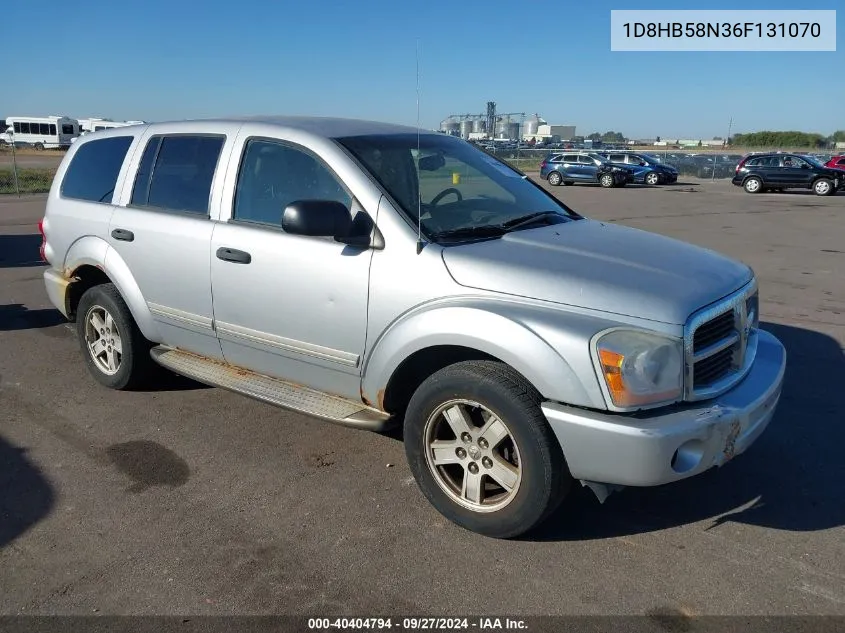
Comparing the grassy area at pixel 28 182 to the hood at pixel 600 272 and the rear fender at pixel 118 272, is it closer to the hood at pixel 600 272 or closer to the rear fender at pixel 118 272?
the rear fender at pixel 118 272

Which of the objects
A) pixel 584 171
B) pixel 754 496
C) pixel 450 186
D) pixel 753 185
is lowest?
pixel 754 496

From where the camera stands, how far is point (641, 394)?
9.84ft

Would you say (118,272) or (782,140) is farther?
(782,140)

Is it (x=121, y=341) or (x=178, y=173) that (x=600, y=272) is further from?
(x=121, y=341)

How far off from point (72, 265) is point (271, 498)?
8.71ft

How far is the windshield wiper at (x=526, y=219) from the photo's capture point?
4040mm

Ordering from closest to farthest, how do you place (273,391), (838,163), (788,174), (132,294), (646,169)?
(273,391)
(132,294)
(788,174)
(838,163)
(646,169)

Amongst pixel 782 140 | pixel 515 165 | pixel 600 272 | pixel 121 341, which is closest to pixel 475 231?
pixel 600 272

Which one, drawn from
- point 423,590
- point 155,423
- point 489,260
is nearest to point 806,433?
point 489,260

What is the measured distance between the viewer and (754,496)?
3844mm

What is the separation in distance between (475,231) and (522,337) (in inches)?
36.0

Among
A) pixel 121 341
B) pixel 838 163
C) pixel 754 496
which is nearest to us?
pixel 754 496

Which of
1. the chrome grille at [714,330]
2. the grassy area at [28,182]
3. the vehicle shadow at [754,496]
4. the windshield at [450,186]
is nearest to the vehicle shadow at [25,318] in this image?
the windshield at [450,186]

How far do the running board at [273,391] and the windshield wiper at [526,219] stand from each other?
3.97 feet
